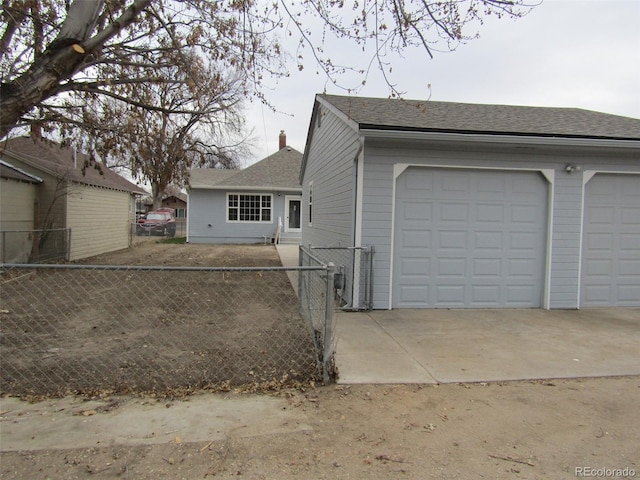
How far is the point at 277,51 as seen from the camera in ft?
22.4

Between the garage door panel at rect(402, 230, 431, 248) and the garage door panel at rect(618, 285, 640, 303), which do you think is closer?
the garage door panel at rect(402, 230, 431, 248)

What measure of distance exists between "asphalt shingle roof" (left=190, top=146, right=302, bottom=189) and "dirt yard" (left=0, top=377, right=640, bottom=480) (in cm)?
1943

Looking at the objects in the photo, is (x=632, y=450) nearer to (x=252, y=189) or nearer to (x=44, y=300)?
(x=44, y=300)

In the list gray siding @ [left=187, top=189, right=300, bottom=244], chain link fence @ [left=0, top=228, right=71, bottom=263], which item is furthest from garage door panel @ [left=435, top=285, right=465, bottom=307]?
gray siding @ [left=187, top=189, right=300, bottom=244]

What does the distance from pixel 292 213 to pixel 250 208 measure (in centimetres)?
228

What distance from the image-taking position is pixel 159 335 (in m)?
5.89

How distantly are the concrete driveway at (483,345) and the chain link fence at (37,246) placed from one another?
32.9 ft

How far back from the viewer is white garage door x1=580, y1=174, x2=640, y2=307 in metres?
8.00

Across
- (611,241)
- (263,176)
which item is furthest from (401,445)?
(263,176)

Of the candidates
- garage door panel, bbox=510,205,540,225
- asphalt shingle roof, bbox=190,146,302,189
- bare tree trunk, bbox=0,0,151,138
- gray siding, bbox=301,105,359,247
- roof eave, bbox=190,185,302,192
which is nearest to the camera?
bare tree trunk, bbox=0,0,151,138

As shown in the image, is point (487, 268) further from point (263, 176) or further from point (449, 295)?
point (263, 176)

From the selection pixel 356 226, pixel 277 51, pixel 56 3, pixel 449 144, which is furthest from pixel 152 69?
pixel 449 144

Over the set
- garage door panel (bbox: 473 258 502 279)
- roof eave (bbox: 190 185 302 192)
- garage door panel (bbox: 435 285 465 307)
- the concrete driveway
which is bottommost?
the concrete driveway

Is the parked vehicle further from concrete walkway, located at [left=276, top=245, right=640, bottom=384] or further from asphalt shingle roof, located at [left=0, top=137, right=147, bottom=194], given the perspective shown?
concrete walkway, located at [left=276, top=245, right=640, bottom=384]
